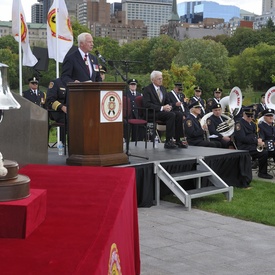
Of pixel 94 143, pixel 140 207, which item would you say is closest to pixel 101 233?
pixel 94 143

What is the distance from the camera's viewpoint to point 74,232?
221 cm

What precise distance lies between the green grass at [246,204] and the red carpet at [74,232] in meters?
4.56

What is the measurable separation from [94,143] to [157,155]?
86.8 inches

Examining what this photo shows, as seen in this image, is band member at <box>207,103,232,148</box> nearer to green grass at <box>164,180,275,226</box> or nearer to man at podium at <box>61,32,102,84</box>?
green grass at <box>164,180,275,226</box>

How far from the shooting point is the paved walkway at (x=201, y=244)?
530 cm

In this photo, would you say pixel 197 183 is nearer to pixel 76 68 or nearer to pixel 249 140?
pixel 249 140

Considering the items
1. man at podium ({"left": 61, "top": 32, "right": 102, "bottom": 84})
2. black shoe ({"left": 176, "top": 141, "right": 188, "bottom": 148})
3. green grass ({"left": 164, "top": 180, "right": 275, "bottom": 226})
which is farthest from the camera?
black shoe ({"left": 176, "top": 141, "right": 188, "bottom": 148})

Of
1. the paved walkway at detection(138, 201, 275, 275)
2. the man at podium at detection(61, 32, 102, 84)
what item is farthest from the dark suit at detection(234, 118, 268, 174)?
the man at podium at detection(61, 32, 102, 84)

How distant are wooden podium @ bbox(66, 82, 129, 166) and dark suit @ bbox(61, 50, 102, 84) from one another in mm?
769

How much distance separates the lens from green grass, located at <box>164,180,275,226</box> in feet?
25.5

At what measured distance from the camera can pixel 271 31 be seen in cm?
11181

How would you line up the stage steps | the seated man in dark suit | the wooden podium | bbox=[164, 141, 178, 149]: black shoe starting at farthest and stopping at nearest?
bbox=[164, 141, 178, 149]: black shoe, the seated man in dark suit, the stage steps, the wooden podium

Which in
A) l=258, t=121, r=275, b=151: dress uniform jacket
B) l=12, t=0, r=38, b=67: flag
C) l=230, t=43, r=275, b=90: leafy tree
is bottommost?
l=258, t=121, r=275, b=151: dress uniform jacket

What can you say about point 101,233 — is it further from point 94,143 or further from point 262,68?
point 262,68
